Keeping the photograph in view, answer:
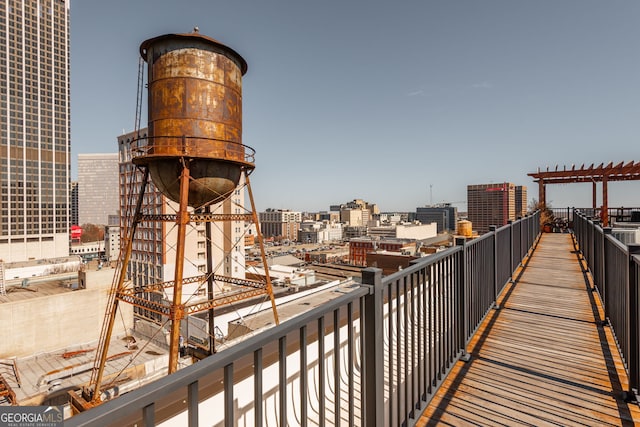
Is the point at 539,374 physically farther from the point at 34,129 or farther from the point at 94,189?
the point at 94,189

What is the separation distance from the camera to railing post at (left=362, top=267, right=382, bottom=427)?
1886mm

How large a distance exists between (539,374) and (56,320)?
3195cm

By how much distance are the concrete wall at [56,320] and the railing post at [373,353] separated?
23756 millimetres

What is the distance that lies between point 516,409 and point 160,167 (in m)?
8.32

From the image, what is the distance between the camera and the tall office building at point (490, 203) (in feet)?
203

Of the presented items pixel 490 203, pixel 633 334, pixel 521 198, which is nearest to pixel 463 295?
pixel 633 334

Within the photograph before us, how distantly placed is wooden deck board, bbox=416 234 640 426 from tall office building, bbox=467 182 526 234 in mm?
64960

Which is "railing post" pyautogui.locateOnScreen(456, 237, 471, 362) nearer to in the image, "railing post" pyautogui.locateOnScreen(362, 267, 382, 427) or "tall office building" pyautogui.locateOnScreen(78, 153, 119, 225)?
"railing post" pyautogui.locateOnScreen(362, 267, 382, 427)

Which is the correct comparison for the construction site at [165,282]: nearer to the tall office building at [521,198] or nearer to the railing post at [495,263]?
the railing post at [495,263]

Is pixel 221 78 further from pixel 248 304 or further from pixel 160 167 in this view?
pixel 248 304

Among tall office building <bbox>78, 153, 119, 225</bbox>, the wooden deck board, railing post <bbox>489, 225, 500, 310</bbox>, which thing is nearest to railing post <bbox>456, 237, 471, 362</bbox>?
the wooden deck board

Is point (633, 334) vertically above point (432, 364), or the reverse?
point (633, 334)

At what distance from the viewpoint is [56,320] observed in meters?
23.8

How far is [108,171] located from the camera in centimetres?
11781
